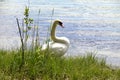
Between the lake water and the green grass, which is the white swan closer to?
the lake water

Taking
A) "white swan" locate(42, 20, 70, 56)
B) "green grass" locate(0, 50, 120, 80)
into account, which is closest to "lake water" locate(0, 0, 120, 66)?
"white swan" locate(42, 20, 70, 56)

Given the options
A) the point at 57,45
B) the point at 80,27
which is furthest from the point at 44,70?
the point at 80,27

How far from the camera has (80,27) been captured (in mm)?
11867

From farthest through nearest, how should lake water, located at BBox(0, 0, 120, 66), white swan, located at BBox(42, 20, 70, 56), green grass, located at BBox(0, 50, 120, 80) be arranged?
lake water, located at BBox(0, 0, 120, 66), white swan, located at BBox(42, 20, 70, 56), green grass, located at BBox(0, 50, 120, 80)

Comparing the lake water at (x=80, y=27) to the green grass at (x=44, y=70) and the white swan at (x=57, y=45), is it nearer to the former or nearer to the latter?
the white swan at (x=57, y=45)

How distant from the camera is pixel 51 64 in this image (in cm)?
575

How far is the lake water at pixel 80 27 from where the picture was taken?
8914 mm

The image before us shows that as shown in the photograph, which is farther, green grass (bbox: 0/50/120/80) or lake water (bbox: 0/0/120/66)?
lake water (bbox: 0/0/120/66)

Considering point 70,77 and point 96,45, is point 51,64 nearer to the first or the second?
point 70,77

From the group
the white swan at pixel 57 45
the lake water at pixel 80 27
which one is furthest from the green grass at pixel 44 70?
the lake water at pixel 80 27

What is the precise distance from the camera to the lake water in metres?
8.91

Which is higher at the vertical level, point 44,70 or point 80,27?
point 44,70

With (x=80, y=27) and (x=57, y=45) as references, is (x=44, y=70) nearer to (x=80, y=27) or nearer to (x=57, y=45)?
(x=57, y=45)

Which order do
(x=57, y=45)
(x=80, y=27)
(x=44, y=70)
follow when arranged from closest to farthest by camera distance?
(x=44, y=70), (x=57, y=45), (x=80, y=27)
